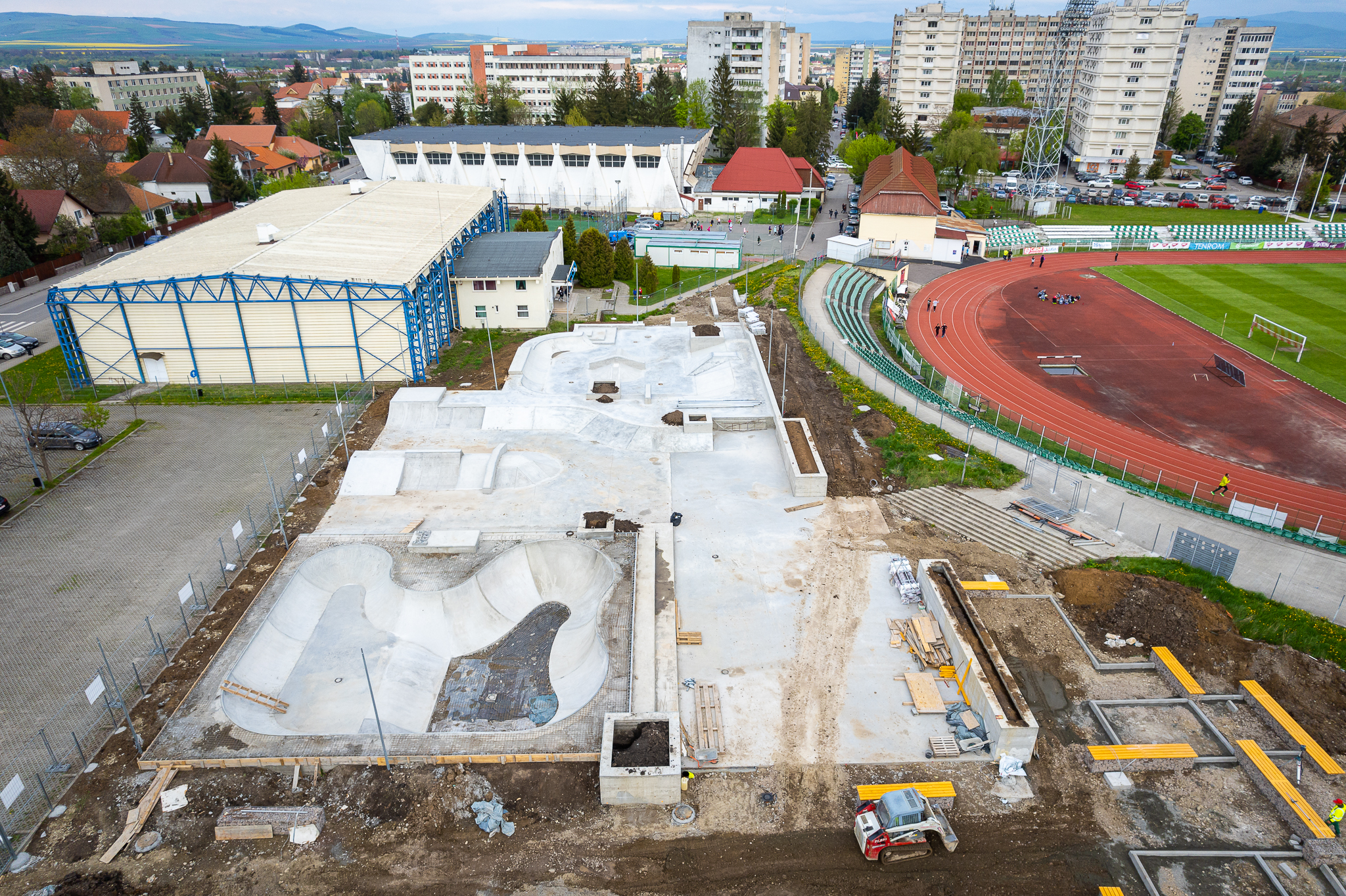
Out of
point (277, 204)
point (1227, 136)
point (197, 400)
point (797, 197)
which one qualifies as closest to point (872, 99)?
point (1227, 136)

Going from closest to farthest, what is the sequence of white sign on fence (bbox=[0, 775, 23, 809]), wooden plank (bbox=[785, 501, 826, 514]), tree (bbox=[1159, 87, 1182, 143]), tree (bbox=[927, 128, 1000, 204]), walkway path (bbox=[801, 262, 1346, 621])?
white sign on fence (bbox=[0, 775, 23, 809])
walkway path (bbox=[801, 262, 1346, 621])
wooden plank (bbox=[785, 501, 826, 514])
tree (bbox=[927, 128, 1000, 204])
tree (bbox=[1159, 87, 1182, 143])

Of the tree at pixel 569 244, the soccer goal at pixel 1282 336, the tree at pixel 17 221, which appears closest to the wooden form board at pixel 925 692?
the soccer goal at pixel 1282 336

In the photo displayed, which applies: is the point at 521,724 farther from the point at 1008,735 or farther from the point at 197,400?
the point at 197,400

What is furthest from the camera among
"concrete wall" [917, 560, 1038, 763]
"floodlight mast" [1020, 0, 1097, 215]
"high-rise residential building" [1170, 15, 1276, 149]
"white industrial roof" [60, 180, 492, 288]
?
"high-rise residential building" [1170, 15, 1276, 149]

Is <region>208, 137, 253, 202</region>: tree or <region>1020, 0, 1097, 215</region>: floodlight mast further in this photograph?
<region>1020, 0, 1097, 215</region>: floodlight mast

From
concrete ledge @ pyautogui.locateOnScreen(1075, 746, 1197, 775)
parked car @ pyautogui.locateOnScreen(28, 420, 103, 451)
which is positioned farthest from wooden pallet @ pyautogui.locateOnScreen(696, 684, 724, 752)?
parked car @ pyautogui.locateOnScreen(28, 420, 103, 451)

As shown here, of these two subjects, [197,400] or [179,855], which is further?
[197,400]

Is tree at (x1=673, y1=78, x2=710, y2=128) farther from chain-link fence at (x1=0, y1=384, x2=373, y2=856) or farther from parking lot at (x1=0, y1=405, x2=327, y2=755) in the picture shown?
chain-link fence at (x1=0, y1=384, x2=373, y2=856)
